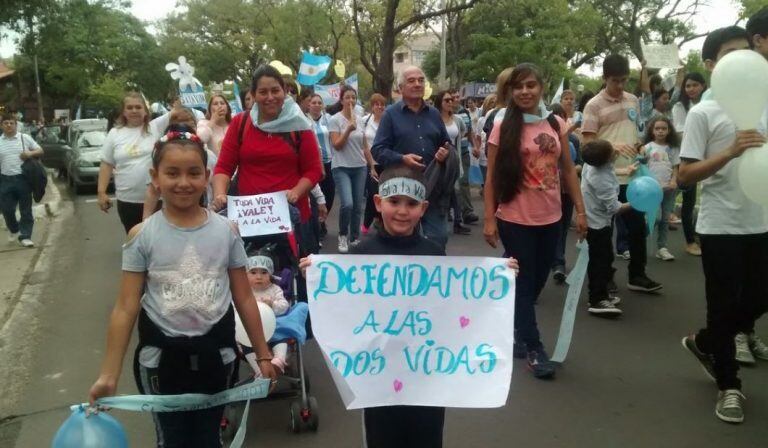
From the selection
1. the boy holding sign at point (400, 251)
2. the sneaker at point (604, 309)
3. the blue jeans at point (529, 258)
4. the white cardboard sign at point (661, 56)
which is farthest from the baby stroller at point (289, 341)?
the white cardboard sign at point (661, 56)

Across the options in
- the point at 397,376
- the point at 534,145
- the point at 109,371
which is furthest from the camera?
the point at 534,145

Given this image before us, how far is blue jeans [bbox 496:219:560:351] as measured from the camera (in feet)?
15.0

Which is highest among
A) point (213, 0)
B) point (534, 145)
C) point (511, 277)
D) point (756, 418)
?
point (213, 0)

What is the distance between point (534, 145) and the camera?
14.7 feet

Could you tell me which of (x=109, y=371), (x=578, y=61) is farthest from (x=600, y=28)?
(x=109, y=371)

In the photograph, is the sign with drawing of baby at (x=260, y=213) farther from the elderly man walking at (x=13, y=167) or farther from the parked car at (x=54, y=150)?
the parked car at (x=54, y=150)

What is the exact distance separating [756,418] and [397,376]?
8.01 ft

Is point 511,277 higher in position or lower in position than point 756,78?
lower

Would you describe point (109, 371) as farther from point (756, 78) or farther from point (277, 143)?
point (756, 78)

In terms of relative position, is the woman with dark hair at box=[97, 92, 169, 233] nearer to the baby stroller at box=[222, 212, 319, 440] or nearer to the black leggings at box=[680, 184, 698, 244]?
the baby stroller at box=[222, 212, 319, 440]

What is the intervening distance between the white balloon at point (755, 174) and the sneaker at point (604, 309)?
99.2 inches

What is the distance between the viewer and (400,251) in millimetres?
2914

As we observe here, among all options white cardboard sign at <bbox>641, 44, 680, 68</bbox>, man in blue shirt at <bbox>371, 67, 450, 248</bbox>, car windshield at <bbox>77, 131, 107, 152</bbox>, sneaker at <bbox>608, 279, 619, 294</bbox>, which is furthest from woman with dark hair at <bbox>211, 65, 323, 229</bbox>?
car windshield at <bbox>77, 131, 107, 152</bbox>

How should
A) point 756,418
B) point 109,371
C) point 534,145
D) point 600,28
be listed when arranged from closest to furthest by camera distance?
point 109,371, point 756,418, point 534,145, point 600,28
